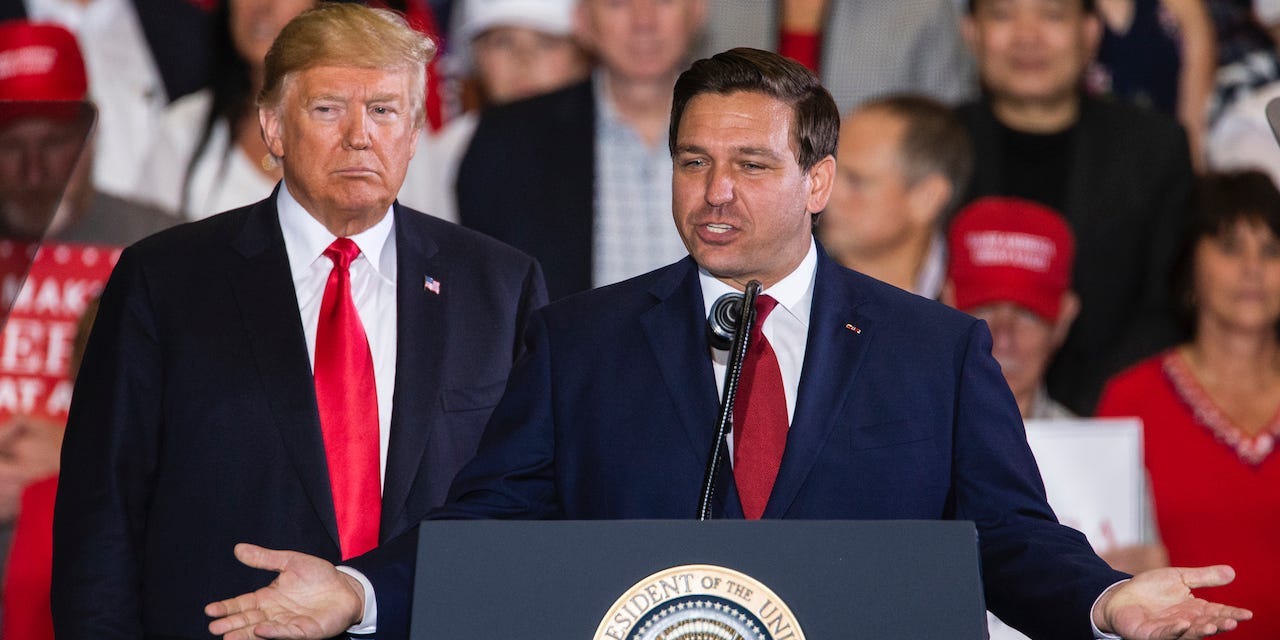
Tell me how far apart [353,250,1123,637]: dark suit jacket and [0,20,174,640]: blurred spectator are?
1.95 meters

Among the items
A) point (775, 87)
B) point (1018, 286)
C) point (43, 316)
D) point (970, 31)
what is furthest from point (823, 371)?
point (43, 316)

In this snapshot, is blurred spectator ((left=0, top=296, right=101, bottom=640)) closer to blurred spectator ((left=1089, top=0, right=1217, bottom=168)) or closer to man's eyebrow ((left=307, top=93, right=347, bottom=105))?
man's eyebrow ((left=307, top=93, right=347, bottom=105))

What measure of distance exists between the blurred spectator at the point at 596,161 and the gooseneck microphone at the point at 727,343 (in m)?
2.30

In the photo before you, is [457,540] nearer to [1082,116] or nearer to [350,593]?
[350,593]

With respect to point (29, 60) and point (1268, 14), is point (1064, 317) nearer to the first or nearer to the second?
point (1268, 14)

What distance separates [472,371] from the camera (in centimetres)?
231

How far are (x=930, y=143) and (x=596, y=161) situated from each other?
0.93 meters

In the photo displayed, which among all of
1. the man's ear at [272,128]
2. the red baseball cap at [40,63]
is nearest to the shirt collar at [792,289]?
the man's ear at [272,128]

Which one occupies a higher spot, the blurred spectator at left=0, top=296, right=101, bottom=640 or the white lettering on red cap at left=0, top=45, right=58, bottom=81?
the white lettering on red cap at left=0, top=45, right=58, bottom=81

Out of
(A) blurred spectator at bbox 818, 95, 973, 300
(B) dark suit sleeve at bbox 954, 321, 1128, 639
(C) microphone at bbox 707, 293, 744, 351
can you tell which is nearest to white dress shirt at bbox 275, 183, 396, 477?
(C) microphone at bbox 707, 293, 744, 351

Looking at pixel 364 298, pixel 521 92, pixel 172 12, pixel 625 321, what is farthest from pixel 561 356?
pixel 172 12

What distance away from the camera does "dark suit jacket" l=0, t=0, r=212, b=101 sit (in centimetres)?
469

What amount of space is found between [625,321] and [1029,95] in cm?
279

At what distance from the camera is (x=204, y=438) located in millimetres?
2188
